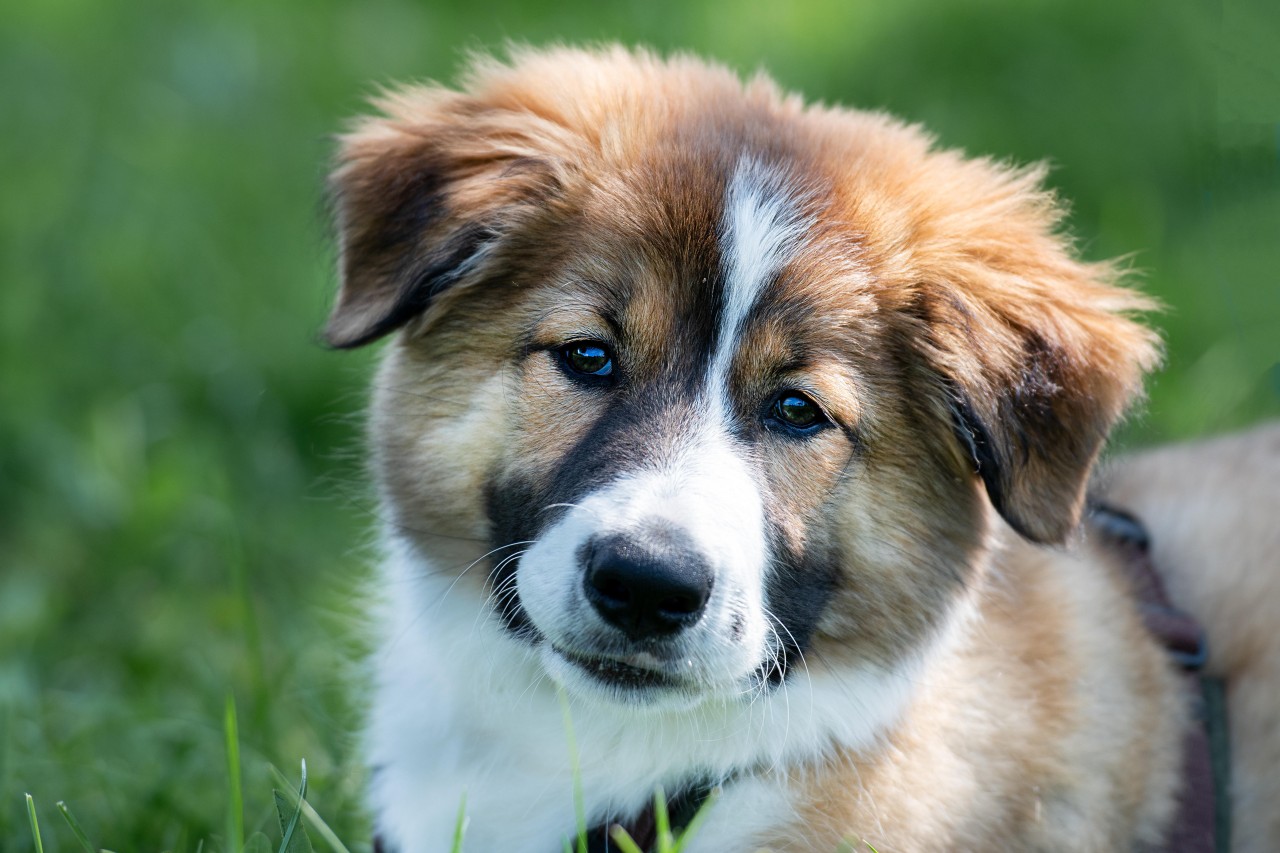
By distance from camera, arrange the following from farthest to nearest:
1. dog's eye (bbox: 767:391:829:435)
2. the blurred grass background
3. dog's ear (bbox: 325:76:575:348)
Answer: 1. the blurred grass background
2. dog's ear (bbox: 325:76:575:348)
3. dog's eye (bbox: 767:391:829:435)

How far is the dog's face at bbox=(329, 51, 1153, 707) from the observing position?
8.91 feet

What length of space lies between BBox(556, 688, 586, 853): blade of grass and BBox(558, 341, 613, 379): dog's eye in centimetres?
65

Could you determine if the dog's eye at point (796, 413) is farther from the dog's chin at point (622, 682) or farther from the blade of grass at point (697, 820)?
the blade of grass at point (697, 820)

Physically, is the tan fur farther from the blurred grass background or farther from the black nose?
the black nose

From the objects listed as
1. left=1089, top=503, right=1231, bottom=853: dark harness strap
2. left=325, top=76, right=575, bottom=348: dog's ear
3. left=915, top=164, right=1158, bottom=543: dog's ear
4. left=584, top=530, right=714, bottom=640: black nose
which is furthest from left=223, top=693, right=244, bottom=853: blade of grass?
left=1089, top=503, right=1231, bottom=853: dark harness strap

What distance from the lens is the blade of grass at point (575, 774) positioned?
2588mm

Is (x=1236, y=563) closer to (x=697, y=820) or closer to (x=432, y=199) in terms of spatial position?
(x=697, y=820)

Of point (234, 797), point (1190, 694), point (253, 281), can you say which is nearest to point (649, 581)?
point (234, 797)

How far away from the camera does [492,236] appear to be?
297cm

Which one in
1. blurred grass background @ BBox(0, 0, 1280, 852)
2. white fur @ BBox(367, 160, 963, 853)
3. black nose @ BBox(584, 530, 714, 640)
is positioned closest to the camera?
black nose @ BBox(584, 530, 714, 640)

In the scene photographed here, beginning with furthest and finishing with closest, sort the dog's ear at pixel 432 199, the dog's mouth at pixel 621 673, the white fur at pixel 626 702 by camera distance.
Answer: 1. the dog's ear at pixel 432 199
2. the dog's mouth at pixel 621 673
3. the white fur at pixel 626 702

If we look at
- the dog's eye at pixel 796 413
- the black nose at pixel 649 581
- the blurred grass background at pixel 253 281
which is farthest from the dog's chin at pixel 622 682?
the blurred grass background at pixel 253 281

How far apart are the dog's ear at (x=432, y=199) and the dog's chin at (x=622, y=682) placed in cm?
82

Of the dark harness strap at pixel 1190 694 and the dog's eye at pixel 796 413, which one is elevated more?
the dog's eye at pixel 796 413
